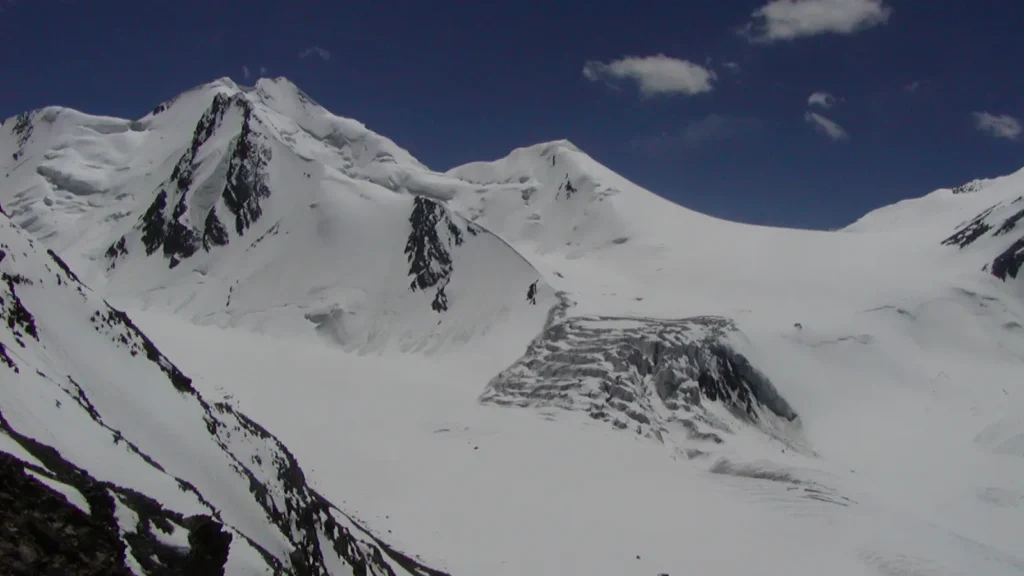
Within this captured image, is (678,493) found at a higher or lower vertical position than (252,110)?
lower

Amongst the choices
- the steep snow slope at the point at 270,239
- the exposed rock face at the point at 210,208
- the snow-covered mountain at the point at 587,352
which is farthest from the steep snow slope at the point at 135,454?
the exposed rock face at the point at 210,208

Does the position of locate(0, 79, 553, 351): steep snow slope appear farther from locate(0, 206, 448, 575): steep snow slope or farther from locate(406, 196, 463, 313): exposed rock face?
locate(0, 206, 448, 575): steep snow slope

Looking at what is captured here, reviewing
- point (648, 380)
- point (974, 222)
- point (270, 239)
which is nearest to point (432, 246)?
point (270, 239)

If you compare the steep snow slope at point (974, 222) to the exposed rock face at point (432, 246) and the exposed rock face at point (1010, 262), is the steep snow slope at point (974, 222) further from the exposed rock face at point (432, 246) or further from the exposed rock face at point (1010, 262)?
the exposed rock face at point (432, 246)

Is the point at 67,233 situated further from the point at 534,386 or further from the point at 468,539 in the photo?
the point at 468,539

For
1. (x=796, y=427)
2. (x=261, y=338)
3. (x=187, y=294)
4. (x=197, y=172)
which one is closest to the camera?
(x=796, y=427)

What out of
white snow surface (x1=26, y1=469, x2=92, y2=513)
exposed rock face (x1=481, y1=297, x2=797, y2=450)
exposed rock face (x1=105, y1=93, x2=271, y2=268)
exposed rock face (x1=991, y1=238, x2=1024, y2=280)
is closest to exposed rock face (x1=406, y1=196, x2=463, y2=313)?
exposed rock face (x1=481, y1=297, x2=797, y2=450)

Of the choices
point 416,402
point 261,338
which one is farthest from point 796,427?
point 261,338
